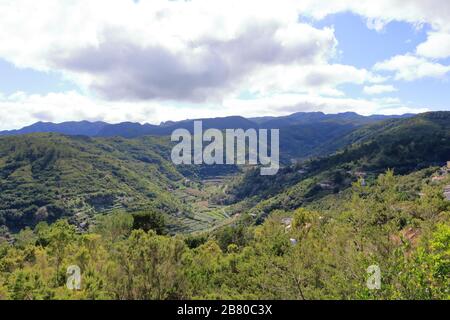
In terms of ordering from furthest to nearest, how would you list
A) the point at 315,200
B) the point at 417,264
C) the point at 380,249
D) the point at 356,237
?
the point at 315,200 < the point at 356,237 < the point at 380,249 < the point at 417,264

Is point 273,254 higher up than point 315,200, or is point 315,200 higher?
point 273,254

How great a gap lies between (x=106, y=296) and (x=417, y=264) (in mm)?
16880

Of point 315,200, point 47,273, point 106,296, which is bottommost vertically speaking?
point 315,200

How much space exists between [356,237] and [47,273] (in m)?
30.8
